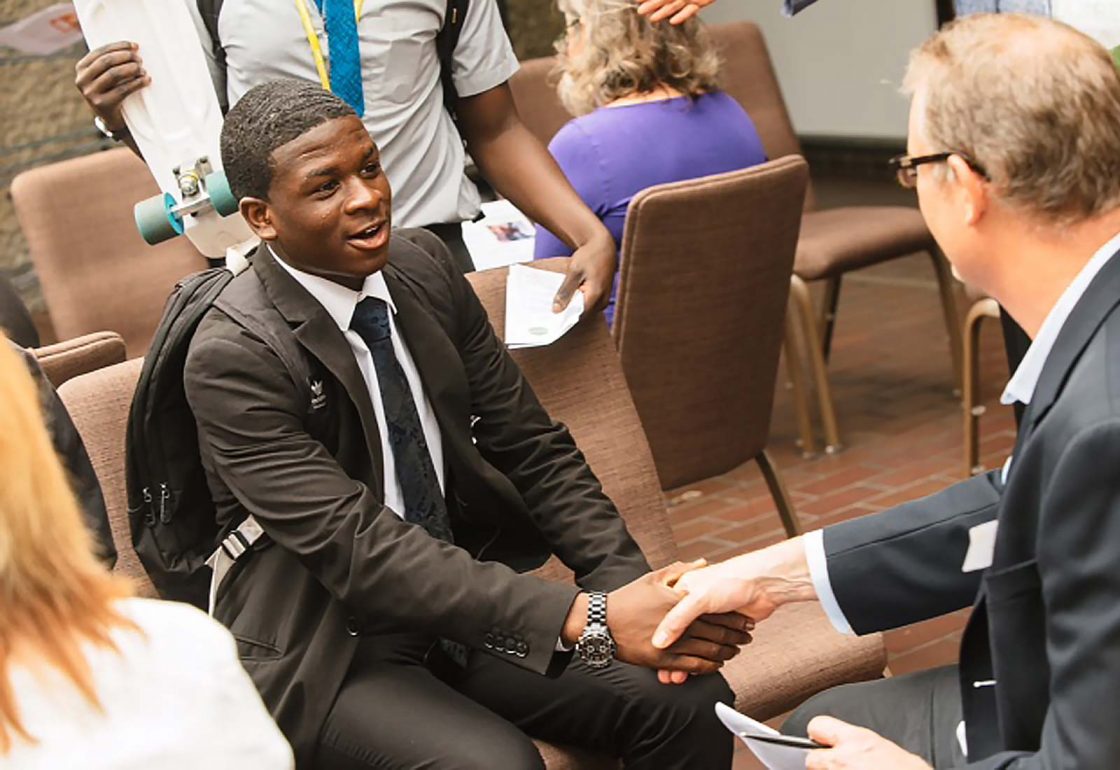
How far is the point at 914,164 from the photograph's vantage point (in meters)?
1.82

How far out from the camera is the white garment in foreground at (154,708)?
137 cm

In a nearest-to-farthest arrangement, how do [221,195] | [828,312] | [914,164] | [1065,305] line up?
1. [1065,305]
2. [914,164]
3. [221,195]
4. [828,312]

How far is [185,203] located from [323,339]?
0.51 m

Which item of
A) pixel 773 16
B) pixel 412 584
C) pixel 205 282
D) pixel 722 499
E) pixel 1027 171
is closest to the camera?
pixel 1027 171

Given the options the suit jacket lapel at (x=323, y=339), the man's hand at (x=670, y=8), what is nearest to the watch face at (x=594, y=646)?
the suit jacket lapel at (x=323, y=339)

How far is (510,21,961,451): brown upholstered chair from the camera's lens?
16.4 feet

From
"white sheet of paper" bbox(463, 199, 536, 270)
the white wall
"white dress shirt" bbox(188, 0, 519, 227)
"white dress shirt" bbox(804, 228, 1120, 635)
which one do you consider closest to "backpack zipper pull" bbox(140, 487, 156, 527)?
"white dress shirt" bbox(188, 0, 519, 227)

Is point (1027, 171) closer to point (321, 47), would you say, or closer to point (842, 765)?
point (842, 765)

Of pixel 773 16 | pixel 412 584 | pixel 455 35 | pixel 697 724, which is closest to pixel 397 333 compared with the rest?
pixel 412 584

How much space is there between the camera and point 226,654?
1.48 m

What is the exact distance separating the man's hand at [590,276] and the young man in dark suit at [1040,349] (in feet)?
3.76

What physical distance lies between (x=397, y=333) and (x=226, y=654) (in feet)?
3.70

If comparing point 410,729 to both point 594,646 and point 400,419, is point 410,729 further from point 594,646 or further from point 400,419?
point 400,419

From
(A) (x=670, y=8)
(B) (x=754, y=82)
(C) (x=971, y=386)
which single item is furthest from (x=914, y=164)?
(B) (x=754, y=82)
